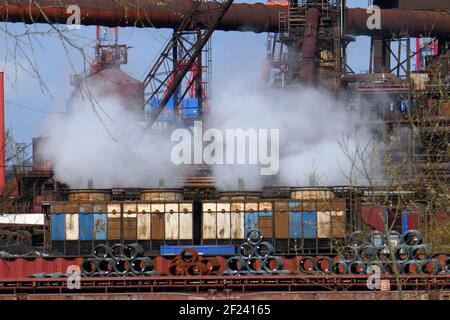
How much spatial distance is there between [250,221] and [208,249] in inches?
124

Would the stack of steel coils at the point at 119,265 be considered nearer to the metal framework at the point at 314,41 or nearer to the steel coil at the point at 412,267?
the steel coil at the point at 412,267

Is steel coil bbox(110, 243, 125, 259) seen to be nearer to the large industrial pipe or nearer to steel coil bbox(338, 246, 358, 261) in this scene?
steel coil bbox(338, 246, 358, 261)

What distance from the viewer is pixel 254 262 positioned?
36.8 m

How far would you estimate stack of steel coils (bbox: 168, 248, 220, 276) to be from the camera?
35.0 meters

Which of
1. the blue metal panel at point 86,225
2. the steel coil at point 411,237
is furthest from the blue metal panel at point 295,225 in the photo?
the blue metal panel at point 86,225

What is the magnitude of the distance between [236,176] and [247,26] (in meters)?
11.6

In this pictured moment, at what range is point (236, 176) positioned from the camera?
5197 centimetres

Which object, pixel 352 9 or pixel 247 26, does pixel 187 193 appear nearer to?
pixel 247 26

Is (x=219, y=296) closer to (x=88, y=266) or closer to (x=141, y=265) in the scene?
(x=141, y=265)

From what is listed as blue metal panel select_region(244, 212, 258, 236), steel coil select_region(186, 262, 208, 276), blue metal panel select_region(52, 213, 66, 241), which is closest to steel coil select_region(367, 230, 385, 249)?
steel coil select_region(186, 262, 208, 276)

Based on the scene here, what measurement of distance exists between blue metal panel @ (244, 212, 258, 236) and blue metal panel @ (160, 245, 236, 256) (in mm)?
1312

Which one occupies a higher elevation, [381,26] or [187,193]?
[381,26]

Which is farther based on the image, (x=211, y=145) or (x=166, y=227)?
(x=211, y=145)
